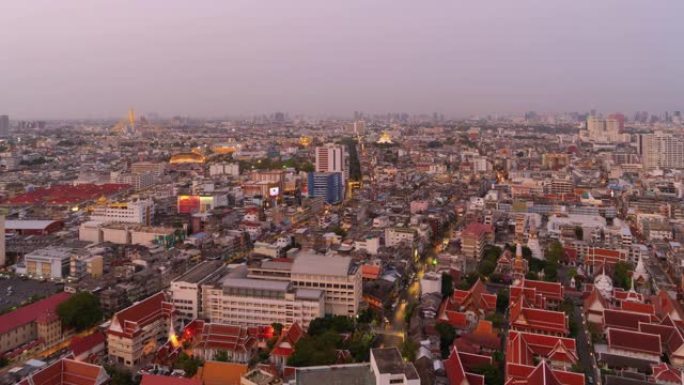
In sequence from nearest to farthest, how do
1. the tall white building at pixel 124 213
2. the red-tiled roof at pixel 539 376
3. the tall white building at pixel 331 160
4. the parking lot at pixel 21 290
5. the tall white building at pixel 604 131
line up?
the red-tiled roof at pixel 539 376
the parking lot at pixel 21 290
the tall white building at pixel 124 213
the tall white building at pixel 331 160
the tall white building at pixel 604 131

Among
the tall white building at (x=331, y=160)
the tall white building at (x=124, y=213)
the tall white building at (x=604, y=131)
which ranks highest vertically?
the tall white building at (x=604, y=131)

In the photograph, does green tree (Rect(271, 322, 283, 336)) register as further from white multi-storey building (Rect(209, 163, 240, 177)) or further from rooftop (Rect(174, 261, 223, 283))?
white multi-storey building (Rect(209, 163, 240, 177))

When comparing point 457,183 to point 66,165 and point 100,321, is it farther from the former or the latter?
point 66,165

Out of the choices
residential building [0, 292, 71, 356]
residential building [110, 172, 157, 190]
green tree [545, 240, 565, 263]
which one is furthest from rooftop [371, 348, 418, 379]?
residential building [110, 172, 157, 190]

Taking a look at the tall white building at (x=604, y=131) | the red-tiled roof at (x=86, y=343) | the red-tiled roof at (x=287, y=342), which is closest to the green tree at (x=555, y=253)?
the red-tiled roof at (x=287, y=342)

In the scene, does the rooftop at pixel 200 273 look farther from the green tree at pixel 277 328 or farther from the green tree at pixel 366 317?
the green tree at pixel 366 317

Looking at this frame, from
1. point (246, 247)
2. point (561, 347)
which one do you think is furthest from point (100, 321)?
point (561, 347)
